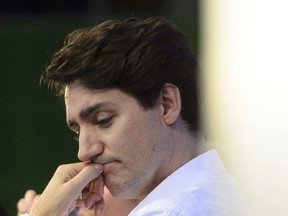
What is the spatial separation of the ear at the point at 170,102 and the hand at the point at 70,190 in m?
0.22

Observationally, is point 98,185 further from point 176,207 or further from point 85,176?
point 176,207

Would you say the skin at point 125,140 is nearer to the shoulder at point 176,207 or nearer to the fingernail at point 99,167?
the fingernail at point 99,167

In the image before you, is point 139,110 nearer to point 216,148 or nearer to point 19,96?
point 216,148

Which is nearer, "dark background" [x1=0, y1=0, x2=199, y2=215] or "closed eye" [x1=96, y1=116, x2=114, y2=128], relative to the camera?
"closed eye" [x1=96, y1=116, x2=114, y2=128]

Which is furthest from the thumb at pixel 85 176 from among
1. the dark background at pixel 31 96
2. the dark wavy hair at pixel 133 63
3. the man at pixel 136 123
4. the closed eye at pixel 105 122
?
the dark background at pixel 31 96

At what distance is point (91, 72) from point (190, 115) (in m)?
0.30

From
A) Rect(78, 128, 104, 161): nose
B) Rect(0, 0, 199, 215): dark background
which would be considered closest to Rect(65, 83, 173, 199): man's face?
Rect(78, 128, 104, 161): nose

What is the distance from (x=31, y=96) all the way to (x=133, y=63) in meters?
3.55

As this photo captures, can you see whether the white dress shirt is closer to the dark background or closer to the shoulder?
the shoulder

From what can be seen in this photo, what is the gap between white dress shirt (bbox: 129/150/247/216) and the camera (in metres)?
2.01

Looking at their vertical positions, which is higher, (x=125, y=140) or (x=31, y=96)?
(x=125, y=140)

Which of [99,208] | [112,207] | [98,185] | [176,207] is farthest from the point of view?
[112,207]

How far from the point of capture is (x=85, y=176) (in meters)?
2.19

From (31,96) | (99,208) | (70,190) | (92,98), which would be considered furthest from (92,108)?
(31,96)
